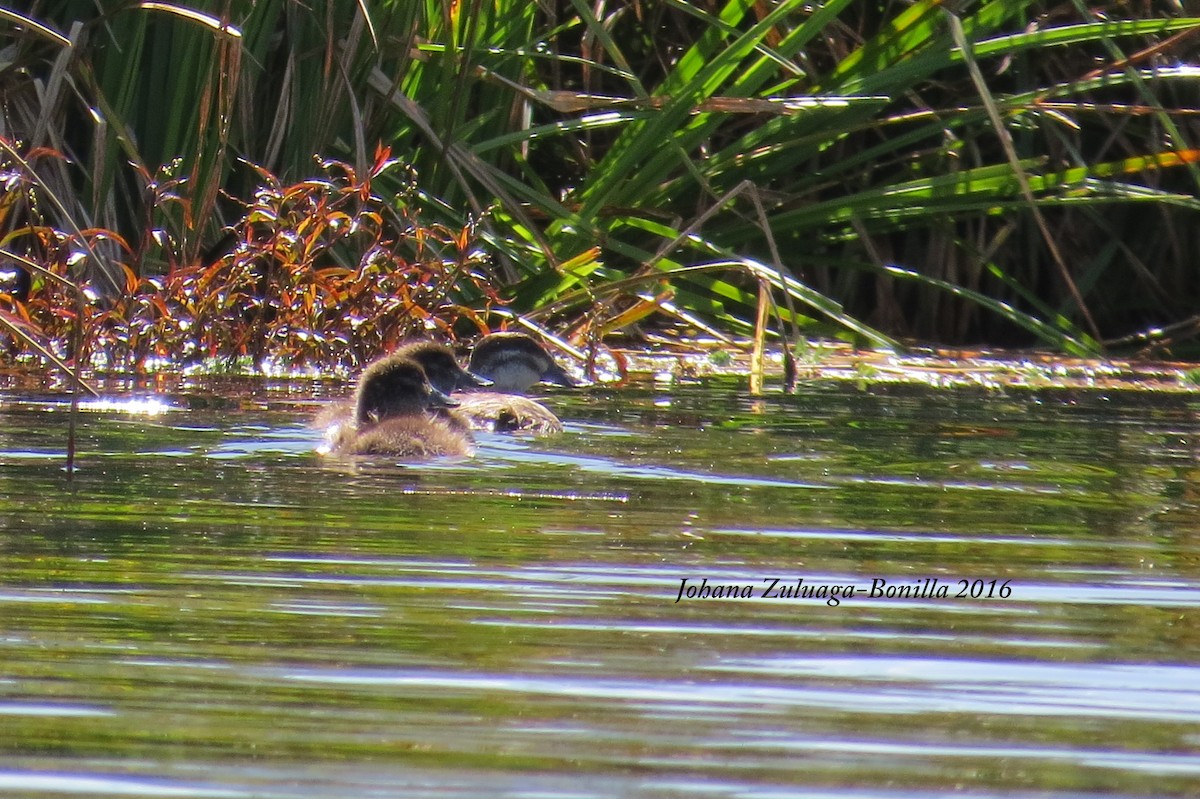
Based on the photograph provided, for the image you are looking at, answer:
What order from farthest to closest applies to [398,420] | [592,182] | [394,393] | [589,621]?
[592,182]
[394,393]
[398,420]
[589,621]

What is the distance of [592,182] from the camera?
862 centimetres

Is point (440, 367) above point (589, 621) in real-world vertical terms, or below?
below

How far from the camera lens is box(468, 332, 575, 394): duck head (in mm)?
7438

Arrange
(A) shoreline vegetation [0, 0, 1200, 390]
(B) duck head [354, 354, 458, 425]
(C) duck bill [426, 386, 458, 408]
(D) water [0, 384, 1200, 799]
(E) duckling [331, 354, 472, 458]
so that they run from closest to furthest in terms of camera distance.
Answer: (D) water [0, 384, 1200, 799] → (E) duckling [331, 354, 472, 458] → (B) duck head [354, 354, 458, 425] → (C) duck bill [426, 386, 458, 408] → (A) shoreline vegetation [0, 0, 1200, 390]

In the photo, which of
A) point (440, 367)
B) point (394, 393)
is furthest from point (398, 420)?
point (440, 367)

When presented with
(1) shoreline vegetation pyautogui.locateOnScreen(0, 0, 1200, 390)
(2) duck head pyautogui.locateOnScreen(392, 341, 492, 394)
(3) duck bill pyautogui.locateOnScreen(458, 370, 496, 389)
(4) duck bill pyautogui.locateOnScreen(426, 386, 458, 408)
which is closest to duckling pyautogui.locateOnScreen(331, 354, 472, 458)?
(4) duck bill pyautogui.locateOnScreen(426, 386, 458, 408)

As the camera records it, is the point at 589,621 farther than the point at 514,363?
No

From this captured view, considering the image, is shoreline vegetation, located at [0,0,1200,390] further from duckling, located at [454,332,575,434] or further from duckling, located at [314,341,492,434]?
duckling, located at [314,341,492,434]

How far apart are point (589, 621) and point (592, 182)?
5584mm

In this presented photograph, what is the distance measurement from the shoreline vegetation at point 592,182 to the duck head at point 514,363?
0.19 metres

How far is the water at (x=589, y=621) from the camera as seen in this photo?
94.1 inches

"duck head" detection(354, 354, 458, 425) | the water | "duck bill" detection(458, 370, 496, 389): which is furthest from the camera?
"duck bill" detection(458, 370, 496, 389)

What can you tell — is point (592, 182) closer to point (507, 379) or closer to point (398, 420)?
point (507, 379)

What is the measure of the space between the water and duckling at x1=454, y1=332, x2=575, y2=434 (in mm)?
734
